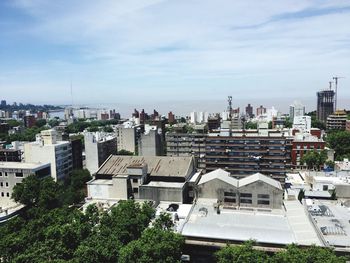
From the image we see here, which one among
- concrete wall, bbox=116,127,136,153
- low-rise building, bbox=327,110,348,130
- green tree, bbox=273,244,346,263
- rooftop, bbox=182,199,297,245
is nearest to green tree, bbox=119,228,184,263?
rooftop, bbox=182,199,297,245

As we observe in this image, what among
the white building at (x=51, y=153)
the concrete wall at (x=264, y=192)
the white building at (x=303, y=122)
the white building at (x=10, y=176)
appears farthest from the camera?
the white building at (x=303, y=122)

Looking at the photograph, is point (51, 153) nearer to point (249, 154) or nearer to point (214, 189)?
point (214, 189)

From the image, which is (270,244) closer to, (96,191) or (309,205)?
(309,205)

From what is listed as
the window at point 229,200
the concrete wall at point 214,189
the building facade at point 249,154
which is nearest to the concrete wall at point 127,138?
the building facade at point 249,154

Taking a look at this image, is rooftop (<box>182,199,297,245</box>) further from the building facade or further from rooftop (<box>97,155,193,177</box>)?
the building facade

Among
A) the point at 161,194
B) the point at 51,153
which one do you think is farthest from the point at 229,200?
the point at 51,153

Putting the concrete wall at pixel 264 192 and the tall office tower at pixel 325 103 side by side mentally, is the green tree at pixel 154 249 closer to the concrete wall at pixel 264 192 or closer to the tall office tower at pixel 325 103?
the concrete wall at pixel 264 192
